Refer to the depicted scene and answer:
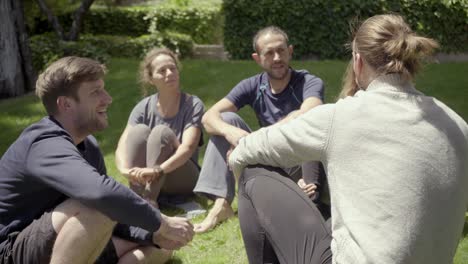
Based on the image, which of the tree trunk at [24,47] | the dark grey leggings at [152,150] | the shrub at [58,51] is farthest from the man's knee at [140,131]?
the shrub at [58,51]

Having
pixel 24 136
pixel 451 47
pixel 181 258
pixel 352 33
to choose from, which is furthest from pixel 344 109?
pixel 451 47

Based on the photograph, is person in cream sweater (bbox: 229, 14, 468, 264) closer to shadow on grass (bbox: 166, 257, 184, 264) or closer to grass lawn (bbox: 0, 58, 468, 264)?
shadow on grass (bbox: 166, 257, 184, 264)

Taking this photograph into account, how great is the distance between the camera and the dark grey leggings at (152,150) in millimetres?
4652

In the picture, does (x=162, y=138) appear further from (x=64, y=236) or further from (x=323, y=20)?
(x=323, y=20)

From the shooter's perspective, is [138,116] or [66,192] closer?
[66,192]

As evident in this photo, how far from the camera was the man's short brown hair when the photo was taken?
3.06 meters

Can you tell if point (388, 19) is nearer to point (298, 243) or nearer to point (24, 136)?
point (298, 243)

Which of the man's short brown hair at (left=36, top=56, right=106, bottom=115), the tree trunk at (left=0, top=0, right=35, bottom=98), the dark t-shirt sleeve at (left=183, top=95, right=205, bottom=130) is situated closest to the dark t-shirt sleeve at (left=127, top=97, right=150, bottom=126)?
the dark t-shirt sleeve at (left=183, top=95, right=205, bottom=130)

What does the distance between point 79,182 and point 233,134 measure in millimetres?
1542

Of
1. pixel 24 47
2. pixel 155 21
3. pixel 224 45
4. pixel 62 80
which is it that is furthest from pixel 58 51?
pixel 62 80

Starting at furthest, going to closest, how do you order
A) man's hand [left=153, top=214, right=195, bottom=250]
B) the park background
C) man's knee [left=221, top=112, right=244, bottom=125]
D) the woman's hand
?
the park background, the woman's hand, man's knee [left=221, top=112, right=244, bottom=125], man's hand [left=153, top=214, right=195, bottom=250]

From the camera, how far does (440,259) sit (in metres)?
2.37

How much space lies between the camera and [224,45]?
41.9 feet

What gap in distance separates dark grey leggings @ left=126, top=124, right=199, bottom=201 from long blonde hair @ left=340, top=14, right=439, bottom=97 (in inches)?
94.9
